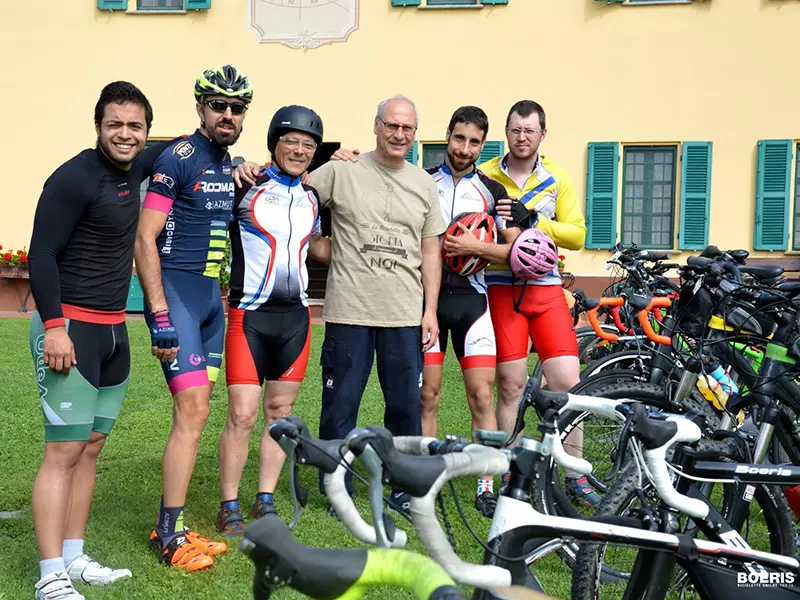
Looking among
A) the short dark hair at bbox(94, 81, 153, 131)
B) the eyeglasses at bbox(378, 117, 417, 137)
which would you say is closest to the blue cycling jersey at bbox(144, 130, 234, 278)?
the short dark hair at bbox(94, 81, 153, 131)

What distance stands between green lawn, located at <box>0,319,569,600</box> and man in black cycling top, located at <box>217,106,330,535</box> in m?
0.45

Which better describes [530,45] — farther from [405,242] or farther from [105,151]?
[105,151]

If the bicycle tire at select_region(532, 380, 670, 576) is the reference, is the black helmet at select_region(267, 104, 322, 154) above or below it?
above

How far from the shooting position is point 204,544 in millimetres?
4246

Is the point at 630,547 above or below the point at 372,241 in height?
below

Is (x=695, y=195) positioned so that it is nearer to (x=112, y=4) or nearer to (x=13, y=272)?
(x=112, y=4)

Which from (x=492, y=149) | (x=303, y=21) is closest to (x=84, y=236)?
(x=492, y=149)

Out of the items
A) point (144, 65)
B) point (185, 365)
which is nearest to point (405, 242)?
point (185, 365)

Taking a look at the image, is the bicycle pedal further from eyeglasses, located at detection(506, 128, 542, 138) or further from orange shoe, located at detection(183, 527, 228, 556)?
eyeglasses, located at detection(506, 128, 542, 138)

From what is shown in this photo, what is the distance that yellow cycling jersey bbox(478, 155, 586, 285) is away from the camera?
526 centimetres

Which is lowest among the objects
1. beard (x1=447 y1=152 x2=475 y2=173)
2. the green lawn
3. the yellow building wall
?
the green lawn

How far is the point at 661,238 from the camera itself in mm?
15445

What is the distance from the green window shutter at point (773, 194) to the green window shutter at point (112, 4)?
11005mm

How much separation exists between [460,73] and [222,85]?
469 inches
